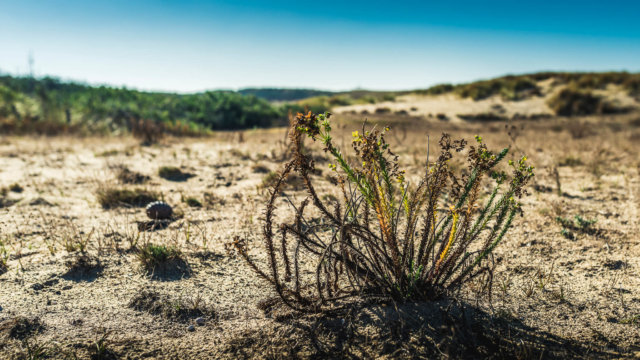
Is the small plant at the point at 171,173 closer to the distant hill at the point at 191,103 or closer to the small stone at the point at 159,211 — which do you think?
the small stone at the point at 159,211

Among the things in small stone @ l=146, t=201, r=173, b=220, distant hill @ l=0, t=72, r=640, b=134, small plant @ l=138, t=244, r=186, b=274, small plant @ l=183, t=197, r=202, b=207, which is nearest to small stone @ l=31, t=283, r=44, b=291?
small plant @ l=138, t=244, r=186, b=274

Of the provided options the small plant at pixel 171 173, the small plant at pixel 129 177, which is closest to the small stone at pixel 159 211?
the small plant at pixel 129 177

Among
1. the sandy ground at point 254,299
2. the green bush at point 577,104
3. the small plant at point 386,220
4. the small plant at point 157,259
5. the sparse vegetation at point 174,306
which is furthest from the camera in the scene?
the green bush at point 577,104

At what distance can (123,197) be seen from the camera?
4.99 metres

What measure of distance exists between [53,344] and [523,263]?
11.3ft

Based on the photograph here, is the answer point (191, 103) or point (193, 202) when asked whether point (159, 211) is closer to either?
point (193, 202)

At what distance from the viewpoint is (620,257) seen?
132 inches

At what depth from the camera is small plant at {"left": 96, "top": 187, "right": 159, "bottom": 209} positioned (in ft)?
16.1

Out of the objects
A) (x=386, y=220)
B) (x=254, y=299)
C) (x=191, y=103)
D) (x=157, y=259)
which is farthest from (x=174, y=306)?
(x=191, y=103)

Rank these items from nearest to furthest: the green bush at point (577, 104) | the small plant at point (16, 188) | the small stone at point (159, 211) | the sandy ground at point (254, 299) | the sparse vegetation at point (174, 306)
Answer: the sandy ground at point (254, 299), the sparse vegetation at point (174, 306), the small stone at point (159, 211), the small plant at point (16, 188), the green bush at point (577, 104)

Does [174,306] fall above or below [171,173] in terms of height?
below

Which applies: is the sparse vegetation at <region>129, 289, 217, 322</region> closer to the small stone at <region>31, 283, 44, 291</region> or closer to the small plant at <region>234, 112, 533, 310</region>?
the small plant at <region>234, 112, 533, 310</region>

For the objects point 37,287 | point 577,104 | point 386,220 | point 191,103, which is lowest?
point 37,287

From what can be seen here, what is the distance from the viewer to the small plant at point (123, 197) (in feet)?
16.1
